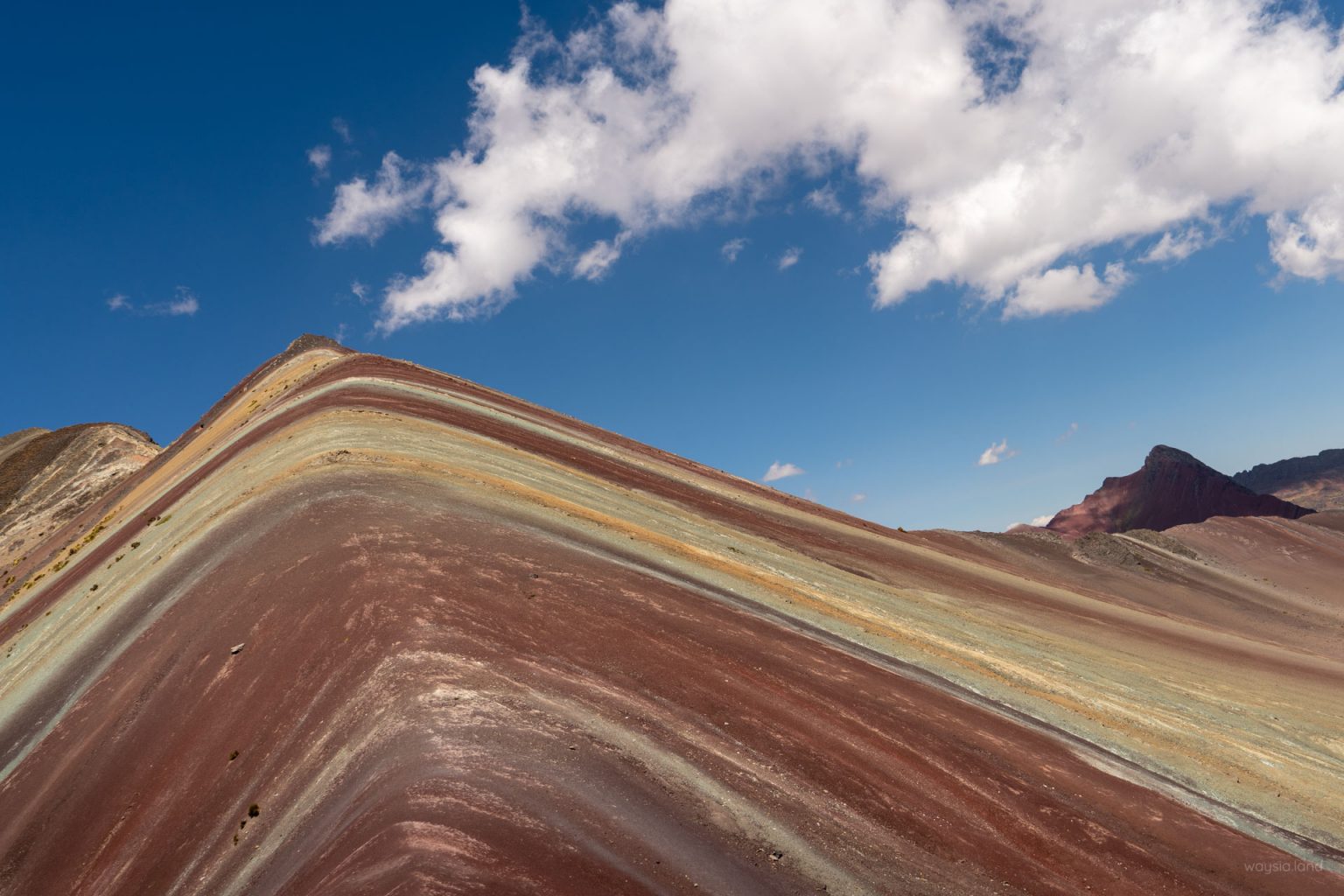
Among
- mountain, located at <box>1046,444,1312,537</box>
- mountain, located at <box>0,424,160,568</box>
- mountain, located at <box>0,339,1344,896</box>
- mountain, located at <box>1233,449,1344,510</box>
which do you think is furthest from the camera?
mountain, located at <box>1233,449,1344,510</box>

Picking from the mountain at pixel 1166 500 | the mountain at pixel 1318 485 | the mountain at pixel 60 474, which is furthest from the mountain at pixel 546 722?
the mountain at pixel 1318 485

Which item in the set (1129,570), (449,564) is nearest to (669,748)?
(449,564)

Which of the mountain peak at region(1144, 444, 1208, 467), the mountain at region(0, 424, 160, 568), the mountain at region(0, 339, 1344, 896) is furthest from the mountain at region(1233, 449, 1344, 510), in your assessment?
the mountain at region(0, 424, 160, 568)

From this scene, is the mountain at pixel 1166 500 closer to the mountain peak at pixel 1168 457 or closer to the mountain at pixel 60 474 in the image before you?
the mountain peak at pixel 1168 457

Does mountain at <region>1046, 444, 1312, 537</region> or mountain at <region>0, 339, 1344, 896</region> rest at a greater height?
mountain at <region>1046, 444, 1312, 537</region>

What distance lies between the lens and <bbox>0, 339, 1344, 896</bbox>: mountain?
13.5 metres

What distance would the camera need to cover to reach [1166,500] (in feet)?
533

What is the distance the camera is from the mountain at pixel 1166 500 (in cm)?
15112

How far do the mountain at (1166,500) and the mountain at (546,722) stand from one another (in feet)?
438

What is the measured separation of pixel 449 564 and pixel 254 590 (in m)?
5.23

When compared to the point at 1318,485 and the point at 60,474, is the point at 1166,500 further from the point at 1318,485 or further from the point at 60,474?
the point at 60,474

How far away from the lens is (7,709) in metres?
23.8

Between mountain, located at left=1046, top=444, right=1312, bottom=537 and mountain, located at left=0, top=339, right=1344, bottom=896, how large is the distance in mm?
133386

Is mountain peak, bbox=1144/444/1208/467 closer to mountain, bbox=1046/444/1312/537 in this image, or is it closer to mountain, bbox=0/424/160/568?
mountain, bbox=1046/444/1312/537
